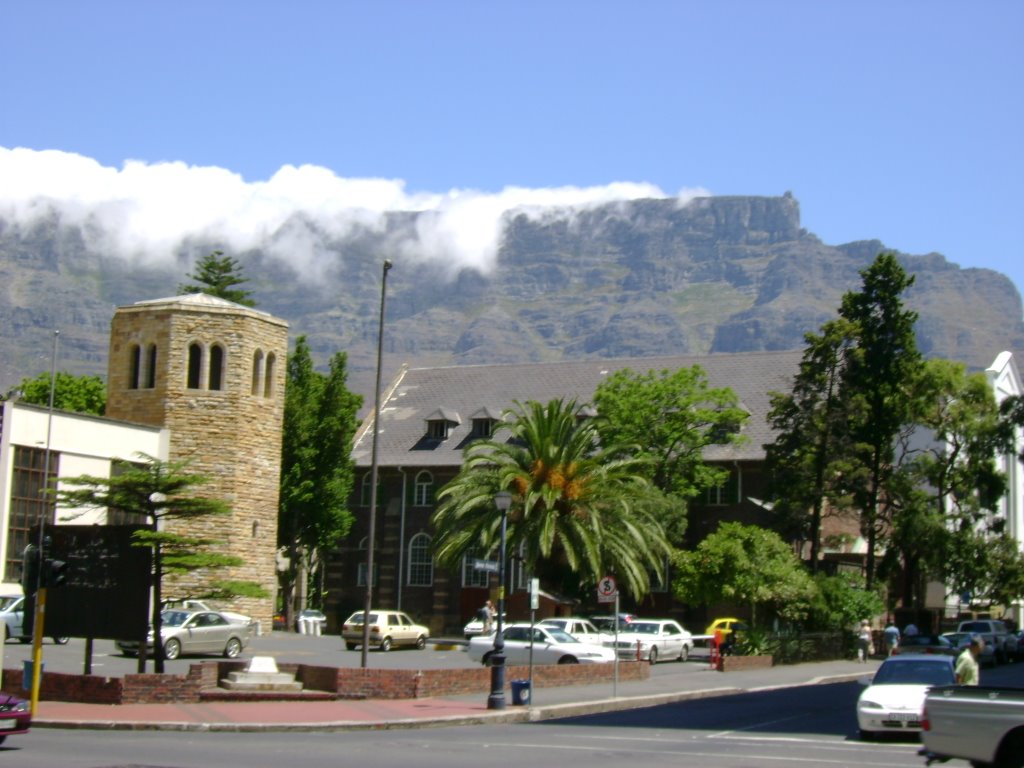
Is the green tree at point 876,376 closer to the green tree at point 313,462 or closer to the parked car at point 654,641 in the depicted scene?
the parked car at point 654,641

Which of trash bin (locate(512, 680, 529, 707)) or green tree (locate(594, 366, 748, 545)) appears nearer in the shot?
trash bin (locate(512, 680, 529, 707))

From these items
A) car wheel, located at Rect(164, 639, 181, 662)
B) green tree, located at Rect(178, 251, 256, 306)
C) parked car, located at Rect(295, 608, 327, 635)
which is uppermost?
green tree, located at Rect(178, 251, 256, 306)

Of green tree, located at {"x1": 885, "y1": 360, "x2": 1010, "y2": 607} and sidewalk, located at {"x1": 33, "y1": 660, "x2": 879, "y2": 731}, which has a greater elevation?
green tree, located at {"x1": 885, "y1": 360, "x2": 1010, "y2": 607}

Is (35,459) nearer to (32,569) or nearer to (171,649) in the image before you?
(171,649)

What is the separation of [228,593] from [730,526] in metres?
25.5

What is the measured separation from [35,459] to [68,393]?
104 feet

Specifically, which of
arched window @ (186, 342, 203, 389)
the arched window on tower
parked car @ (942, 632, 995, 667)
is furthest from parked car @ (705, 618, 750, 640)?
arched window @ (186, 342, 203, 389)

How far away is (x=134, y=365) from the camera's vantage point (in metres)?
56.0

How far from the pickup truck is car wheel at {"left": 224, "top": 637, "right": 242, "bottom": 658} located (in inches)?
1125

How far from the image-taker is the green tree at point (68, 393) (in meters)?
78.7

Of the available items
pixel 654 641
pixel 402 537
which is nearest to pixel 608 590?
pixel 654 641

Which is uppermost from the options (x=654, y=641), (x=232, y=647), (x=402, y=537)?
(x=402, y=537)

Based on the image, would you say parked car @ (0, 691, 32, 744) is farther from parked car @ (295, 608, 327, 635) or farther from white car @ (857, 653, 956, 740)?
parked car @ (295, 608, 327, 635)

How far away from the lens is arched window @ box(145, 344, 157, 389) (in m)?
55.3
